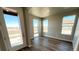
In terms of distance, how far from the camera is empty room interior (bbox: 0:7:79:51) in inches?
35.4

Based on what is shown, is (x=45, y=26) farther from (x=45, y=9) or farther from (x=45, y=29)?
(x=45, y=9)

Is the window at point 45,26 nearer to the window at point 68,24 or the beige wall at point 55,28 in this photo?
the beige wall at point 55,28

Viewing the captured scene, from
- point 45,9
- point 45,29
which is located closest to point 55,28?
point 45,29

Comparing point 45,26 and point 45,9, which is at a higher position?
point 45,9

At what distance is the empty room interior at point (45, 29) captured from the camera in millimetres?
898

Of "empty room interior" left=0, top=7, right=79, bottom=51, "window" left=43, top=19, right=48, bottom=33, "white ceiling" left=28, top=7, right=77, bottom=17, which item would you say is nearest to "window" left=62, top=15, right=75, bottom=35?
"empty room interior" left=0, top=7, right=79, bottom=51

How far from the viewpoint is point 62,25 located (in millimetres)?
1170

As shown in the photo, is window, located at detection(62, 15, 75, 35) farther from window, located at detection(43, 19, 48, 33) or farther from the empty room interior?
window, located at detection(43, 19, 48, 33)

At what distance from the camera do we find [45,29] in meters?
1.16

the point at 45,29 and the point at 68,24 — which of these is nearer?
the point at 68,24

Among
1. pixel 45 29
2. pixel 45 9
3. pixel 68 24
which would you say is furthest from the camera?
pixel 45 29

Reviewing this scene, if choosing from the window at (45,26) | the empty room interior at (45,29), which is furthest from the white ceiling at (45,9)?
the window at (45,26)

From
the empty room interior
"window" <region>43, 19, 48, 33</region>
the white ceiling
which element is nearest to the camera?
the white ceiling
